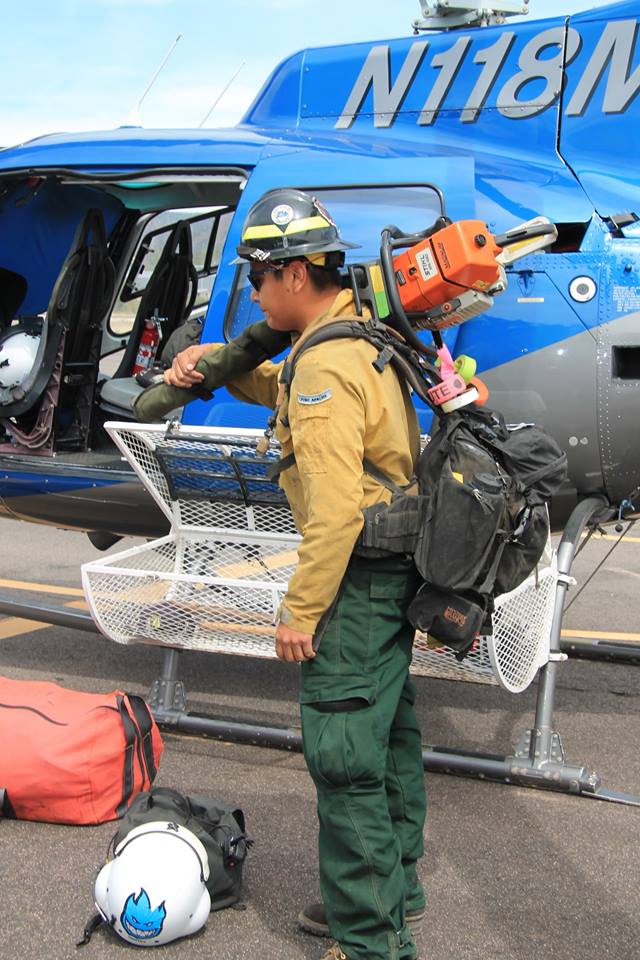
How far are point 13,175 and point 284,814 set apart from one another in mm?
3223

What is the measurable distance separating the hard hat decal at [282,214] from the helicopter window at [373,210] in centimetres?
156

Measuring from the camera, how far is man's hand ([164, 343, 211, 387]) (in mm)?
3426

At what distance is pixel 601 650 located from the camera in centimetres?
539

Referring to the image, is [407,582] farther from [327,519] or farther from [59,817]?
[59,817]

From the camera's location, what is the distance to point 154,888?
2967 millimetres

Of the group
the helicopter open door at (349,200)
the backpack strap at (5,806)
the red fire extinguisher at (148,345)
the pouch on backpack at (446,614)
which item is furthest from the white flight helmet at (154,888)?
the red fire extinguisher at (148,345)

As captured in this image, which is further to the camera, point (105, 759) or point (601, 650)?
point (601, 650)

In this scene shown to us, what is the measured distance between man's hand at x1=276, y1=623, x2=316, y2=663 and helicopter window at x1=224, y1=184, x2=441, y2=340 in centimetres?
214

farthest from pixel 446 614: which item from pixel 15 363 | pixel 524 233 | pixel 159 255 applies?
pixel 159 255

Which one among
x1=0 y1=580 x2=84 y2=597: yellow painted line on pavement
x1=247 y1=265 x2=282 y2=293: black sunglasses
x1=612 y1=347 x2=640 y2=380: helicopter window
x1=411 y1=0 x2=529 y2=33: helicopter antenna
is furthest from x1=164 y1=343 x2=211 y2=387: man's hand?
x1=0 y1=580 x2=84 y2=597: yellow painted line on pavement

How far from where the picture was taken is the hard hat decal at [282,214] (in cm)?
283

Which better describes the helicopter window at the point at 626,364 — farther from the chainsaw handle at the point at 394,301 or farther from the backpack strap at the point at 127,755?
the backpack strap at the point at 127,755

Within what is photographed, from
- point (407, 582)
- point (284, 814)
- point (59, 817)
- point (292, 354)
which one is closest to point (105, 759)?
point (59, 817)

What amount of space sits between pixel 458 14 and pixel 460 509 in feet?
11.7
